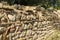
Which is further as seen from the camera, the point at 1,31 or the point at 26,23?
the point at 26,23

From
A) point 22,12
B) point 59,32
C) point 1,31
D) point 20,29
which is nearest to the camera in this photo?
point 1,31

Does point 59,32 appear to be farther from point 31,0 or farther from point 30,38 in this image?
point 31,0

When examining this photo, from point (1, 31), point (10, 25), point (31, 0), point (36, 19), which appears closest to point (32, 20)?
point (36, 19)

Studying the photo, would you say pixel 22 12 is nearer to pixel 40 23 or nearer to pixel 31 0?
pixel 40 23

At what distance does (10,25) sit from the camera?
638cm

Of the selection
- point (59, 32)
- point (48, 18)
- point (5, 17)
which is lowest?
point (59, 32)

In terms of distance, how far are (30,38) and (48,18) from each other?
2.42 m

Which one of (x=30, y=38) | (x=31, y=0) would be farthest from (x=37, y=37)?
(x=31, y=0)

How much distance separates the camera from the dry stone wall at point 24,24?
623cm

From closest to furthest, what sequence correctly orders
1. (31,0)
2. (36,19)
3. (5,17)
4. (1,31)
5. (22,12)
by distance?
(1,31), (5,17), (22,12), (36,19), (31,0)

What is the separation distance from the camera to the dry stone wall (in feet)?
20.4

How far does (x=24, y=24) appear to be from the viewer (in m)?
7.10

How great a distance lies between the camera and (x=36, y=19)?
812 cm

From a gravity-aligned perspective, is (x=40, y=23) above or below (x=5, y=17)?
below
